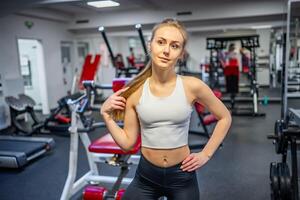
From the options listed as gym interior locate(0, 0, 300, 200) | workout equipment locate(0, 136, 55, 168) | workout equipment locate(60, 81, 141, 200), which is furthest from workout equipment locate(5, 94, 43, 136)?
workout equipment locate(60, 81, 141, 200)

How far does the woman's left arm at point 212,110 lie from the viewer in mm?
1135

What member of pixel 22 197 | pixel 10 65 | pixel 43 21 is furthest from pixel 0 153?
pixel 43 21

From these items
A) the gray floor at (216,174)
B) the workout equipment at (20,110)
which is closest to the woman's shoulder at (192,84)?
the gray floor at (216,174)

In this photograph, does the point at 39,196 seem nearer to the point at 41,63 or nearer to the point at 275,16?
the point at 41,63

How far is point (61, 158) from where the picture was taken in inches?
148

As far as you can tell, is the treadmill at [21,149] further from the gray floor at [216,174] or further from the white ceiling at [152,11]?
the white ceiling at [152,11]

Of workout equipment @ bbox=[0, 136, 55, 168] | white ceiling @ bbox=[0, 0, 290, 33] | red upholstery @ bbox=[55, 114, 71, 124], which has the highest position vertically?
white ceiling @ bbox=[0, 0, 290, 33]

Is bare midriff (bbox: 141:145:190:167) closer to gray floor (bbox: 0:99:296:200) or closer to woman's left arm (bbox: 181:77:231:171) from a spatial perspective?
woman's left arm (bbox: 181:77:231:171)

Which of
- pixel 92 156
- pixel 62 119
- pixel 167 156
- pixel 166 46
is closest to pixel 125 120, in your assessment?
pixel 167 156

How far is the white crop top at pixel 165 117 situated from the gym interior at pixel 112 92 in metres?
0.37

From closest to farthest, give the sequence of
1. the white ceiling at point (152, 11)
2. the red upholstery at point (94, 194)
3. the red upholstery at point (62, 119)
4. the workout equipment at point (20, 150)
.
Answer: the red upholstery at point (94, 194)
the workout equipment at point (20, 150)
the red upholstery at point (62, 119)
the white ceiling at point (152, 11)

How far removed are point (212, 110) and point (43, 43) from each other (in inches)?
248

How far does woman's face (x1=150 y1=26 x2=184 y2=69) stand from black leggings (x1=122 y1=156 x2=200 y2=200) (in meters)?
0.45

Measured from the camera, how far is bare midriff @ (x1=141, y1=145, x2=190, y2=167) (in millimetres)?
1154
